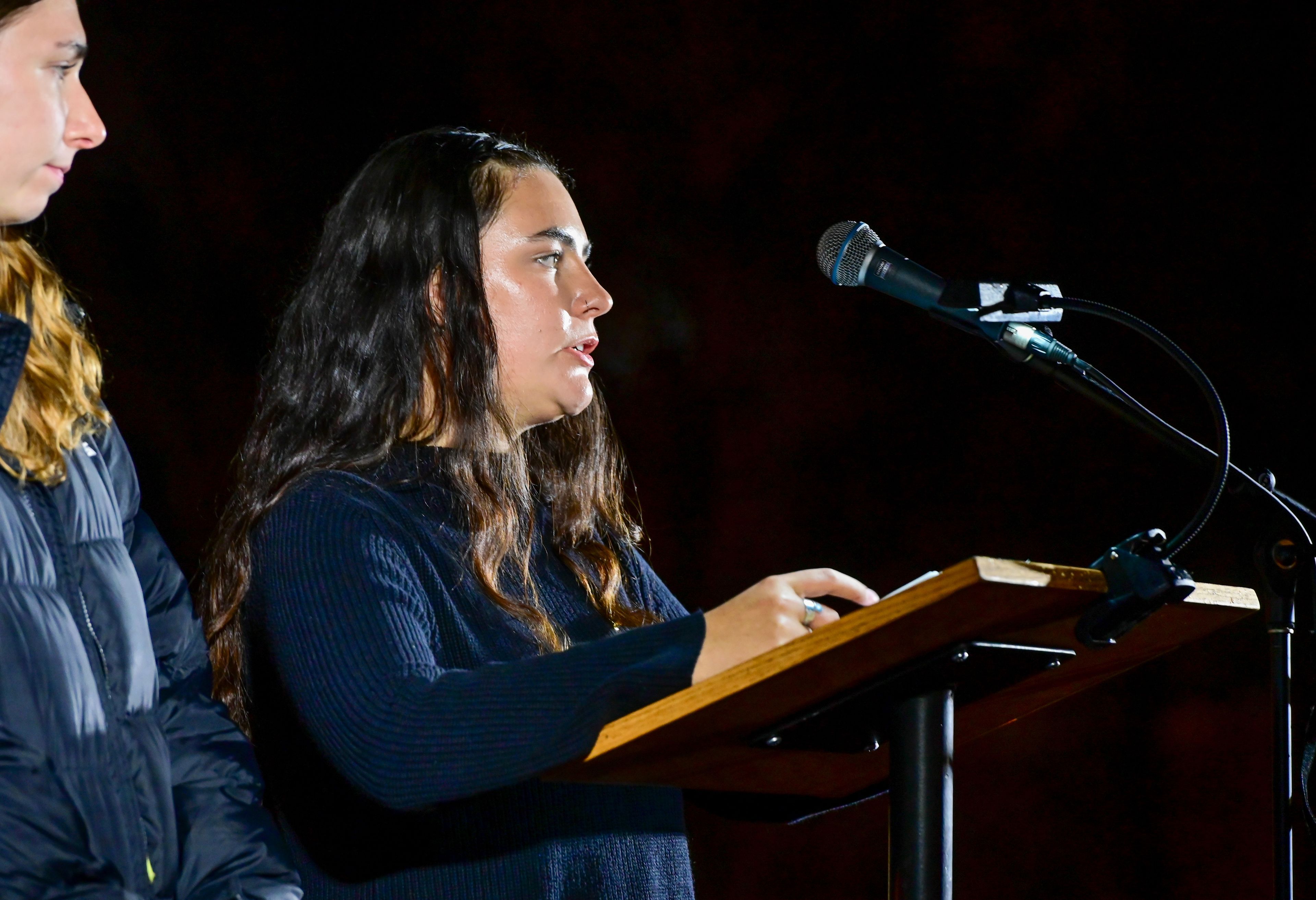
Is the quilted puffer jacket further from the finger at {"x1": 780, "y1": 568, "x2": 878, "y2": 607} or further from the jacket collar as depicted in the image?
the finger at {"x1": 780, "y1": 568, "x2": 878, "y2": 607}

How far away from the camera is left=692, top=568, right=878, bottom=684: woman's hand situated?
3.51 feet

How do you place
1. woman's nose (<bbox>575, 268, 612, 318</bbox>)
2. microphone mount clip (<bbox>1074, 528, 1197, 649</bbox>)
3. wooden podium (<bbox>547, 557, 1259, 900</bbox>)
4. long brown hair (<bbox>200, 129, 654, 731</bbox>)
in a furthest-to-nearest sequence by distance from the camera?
woman's nose (<bbox>575, 268, 612, 318</bbox>), long brown hair (<bbox>200, 129, 654, 731</bbox>), microphone mount clip (<bbox>1074, 528, 1197, 649</bbox>), wooden podium (<bbox>547, 557, 1259, 900</bbox>)

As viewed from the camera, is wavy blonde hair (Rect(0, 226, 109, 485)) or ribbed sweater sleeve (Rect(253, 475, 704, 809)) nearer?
ribbed sweater sleeve (Rect(253, 475, 704, 809))

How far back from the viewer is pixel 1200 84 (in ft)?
8.77

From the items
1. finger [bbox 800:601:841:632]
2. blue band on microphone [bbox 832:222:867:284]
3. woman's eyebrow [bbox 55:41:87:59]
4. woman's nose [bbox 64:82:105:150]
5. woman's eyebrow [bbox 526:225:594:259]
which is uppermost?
woman's eyebrow [bbox 55:41:87:59]

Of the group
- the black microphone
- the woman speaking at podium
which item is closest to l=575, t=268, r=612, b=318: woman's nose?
the woman speaking at podium

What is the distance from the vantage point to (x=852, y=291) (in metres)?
2.98

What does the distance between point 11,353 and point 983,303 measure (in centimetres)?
89

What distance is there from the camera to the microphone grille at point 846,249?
1.37 meters

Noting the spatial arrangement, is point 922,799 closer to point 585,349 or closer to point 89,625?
point 89,625

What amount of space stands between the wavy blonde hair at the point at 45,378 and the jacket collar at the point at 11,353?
0.14 feet

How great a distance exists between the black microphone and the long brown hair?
573 millimetres

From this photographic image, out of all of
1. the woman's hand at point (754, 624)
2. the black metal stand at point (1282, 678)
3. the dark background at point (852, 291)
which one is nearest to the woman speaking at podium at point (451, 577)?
the woman's hand at point (754, 624)

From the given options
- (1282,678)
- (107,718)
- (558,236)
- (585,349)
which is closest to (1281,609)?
(1282,678)
